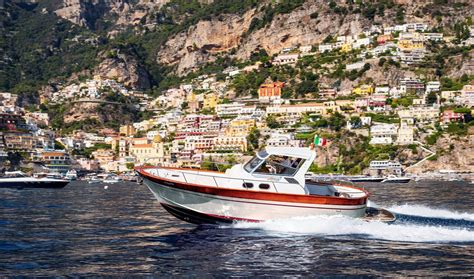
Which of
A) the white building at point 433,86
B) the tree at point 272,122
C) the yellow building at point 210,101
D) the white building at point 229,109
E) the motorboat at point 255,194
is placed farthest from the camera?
the yellow building at point 210,101

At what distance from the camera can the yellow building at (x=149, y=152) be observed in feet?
509

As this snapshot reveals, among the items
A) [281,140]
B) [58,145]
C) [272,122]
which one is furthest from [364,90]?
[58,145]

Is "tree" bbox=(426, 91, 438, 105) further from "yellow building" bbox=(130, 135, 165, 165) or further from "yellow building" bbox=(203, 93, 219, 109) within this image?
"yellow building" bbox=(130, 135, 165, 165)

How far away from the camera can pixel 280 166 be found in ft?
84.1

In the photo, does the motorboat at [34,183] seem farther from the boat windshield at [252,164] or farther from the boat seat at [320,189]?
the boat windshield at [252,164]

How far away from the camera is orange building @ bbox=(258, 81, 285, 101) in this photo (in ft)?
581

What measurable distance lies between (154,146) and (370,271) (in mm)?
143651

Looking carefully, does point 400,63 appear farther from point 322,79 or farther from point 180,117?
point 180,117

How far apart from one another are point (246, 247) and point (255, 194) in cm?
344

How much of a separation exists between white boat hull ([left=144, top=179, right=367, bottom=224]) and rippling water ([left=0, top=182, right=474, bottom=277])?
0.34 metres

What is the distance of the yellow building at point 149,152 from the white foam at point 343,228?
428 ft

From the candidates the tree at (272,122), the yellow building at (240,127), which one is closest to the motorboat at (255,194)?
the yellow building at (240,127)

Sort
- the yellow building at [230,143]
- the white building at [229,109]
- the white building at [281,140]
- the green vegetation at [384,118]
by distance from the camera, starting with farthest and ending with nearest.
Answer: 1. the white building at [229,109]
2. the yellow building at [230,143]
3. the green vegetation at [384,118]
4. the white building at [281,140]

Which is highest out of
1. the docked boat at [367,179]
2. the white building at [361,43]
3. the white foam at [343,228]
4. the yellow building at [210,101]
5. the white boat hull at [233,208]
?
the white building at [361,43]
